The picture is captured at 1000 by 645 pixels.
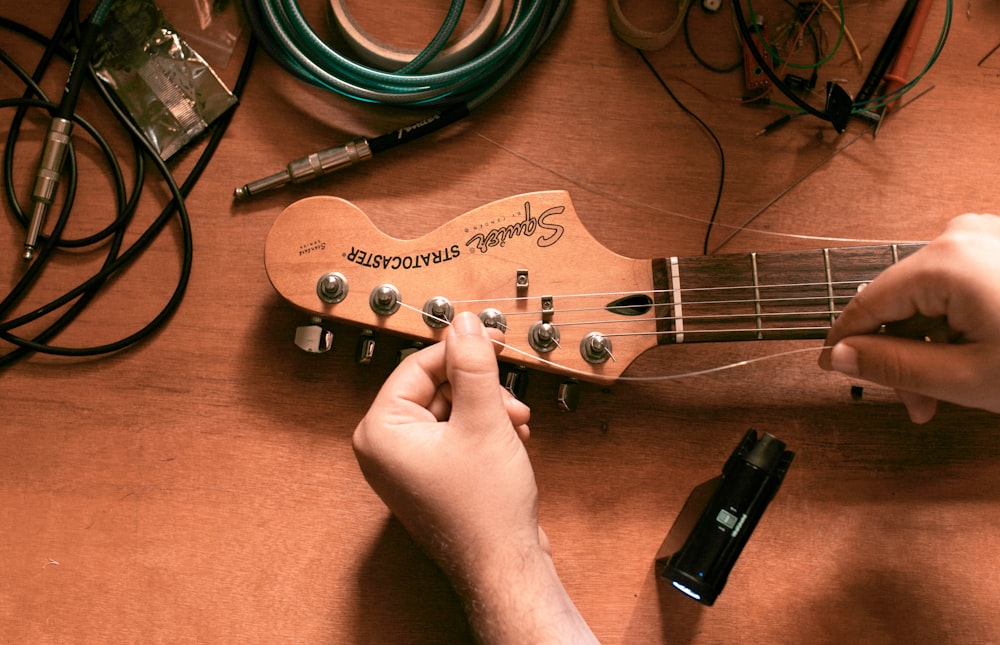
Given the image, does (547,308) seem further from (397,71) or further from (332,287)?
(397,71)

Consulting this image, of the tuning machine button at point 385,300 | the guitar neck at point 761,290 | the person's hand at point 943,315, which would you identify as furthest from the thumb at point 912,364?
the tuning machine button at point 385,300

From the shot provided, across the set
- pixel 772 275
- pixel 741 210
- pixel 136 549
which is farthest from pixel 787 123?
pixel 136 549

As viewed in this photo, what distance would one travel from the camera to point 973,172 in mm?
966

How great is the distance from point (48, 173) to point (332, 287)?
43 cm

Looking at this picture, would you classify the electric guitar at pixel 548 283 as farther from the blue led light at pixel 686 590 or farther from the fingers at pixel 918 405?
the blue led light at pixel 686 590

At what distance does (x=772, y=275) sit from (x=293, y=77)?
723 millimetres

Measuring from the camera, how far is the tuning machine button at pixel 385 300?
0.81m

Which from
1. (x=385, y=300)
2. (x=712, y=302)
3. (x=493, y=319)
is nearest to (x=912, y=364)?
(x=712, y=302)

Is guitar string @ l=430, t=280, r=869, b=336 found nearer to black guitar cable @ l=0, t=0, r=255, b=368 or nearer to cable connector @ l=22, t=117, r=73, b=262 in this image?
black guitar cable @ l=0, t=0, r=255, b=368

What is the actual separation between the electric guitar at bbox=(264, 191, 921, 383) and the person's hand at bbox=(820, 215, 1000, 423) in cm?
12

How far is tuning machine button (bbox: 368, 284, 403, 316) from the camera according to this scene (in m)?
0.81

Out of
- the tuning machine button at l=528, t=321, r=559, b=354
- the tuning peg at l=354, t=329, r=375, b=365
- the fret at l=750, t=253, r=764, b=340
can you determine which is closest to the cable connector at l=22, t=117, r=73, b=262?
the tuning peg at l=354, t=329, r=375, b=365

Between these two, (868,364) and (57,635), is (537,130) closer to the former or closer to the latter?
(868,364)

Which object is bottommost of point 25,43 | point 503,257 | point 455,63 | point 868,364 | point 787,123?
point 868,364
